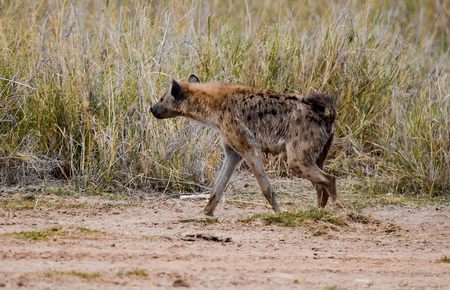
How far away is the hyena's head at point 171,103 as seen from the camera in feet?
32.8

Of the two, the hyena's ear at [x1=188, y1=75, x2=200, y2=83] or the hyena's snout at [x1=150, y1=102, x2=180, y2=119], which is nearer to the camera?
the hyena's snout at [x1=150, y1=102, x2=180, y2=119]

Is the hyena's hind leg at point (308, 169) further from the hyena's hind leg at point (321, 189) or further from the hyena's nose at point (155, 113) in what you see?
the hyena's nose at point (155, 113)

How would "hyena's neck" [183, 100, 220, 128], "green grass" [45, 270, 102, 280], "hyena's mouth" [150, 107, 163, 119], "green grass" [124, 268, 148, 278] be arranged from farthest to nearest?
"hyena's mouth" [150, 107, 163, 119]
"hyena's neck" [183, 100, 220, 128]
"green grass" [124, 268, 148, 278]
"green grass" [45, 270, 102, 280]

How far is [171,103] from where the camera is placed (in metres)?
10.0

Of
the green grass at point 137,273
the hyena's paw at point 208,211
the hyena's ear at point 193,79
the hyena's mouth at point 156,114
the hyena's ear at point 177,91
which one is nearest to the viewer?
the green grass at point 137,273

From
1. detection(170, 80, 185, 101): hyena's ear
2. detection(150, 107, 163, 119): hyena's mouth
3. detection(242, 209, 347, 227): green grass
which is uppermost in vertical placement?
detection(170, 80, 185, 101): hyena's ear

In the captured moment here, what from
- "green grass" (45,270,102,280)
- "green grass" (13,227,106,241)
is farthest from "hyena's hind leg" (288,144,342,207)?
"green grass" (45,270,102,280)

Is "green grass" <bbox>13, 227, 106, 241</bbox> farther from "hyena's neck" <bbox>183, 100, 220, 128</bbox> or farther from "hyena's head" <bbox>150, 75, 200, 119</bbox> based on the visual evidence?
"hyena's head" <bbox>150, 75, 200, 119</bbox>

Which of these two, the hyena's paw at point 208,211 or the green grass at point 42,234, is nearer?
the green grass at point 42,234

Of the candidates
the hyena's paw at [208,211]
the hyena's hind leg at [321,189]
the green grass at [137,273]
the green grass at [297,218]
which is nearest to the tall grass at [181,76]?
the hyena's paw at [208,211]

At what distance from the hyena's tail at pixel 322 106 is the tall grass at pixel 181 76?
1.43 metres

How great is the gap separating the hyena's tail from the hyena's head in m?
1.22

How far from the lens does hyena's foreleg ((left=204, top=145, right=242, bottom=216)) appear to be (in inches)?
378

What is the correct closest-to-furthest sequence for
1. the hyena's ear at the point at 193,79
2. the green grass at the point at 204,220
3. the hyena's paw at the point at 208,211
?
the green grass at the point at 204,220
the hyena's paw at the point at 208,211
the hyena's ear at the point at 193,79
